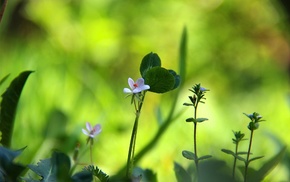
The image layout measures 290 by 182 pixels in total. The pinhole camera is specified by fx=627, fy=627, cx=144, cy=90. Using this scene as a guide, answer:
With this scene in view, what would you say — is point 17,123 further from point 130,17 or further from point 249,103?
point 130,17

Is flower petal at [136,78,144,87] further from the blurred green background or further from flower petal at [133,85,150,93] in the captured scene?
the blurred green background

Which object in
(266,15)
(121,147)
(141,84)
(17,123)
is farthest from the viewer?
(266,15)

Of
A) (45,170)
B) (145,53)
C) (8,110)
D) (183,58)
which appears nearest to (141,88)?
(45,170)

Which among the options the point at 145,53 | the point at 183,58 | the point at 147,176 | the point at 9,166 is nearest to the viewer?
the point at 9,166

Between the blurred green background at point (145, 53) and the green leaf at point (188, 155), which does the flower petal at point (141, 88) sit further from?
the blurred green background at point (145, 53)

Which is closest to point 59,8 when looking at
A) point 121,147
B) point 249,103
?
point 249,103

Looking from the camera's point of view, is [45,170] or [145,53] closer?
[45,170]

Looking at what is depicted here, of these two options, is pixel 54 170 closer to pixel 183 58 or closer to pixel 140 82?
pixel 140 82

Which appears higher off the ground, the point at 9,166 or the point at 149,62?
the point at 149,62
